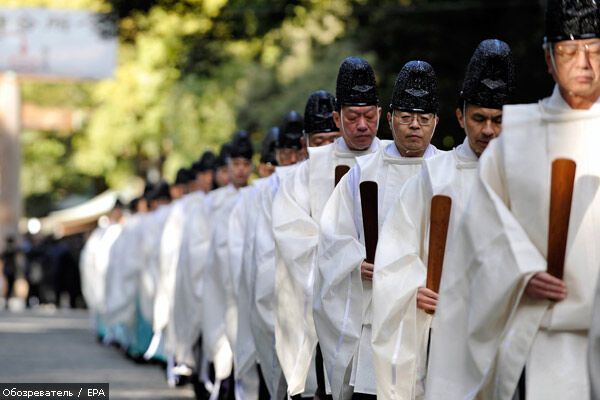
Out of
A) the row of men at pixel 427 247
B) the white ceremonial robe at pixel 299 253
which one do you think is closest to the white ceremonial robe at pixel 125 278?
the row of men at pixel 427 247

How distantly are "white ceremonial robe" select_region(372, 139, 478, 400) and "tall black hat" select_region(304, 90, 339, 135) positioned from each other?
131 inches

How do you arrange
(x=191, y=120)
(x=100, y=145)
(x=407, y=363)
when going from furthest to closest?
1. (x=100, y=145)
2. (x=191, y=120)
3. (x=407, y=363)

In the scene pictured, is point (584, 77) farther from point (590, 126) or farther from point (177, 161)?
point (177, 161)

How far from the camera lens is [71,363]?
2019cm

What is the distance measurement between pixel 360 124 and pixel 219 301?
5862 mm

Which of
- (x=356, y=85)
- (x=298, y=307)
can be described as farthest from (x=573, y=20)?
(x=298, y=307)

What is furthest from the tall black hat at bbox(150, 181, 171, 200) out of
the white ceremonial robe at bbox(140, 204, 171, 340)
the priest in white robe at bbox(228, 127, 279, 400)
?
the priest in white robe at bbox(228, 127, 279, 400)

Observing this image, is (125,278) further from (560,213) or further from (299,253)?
(560,213)

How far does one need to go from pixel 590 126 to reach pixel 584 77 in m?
0.18

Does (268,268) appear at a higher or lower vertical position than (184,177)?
higher

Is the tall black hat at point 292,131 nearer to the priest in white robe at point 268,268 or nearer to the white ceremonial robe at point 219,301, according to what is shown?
the priest in white robe at point 268,268

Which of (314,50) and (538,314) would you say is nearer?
(538,314)

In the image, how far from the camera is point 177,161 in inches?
1951

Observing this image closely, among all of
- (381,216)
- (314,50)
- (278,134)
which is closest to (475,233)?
(381,216)
